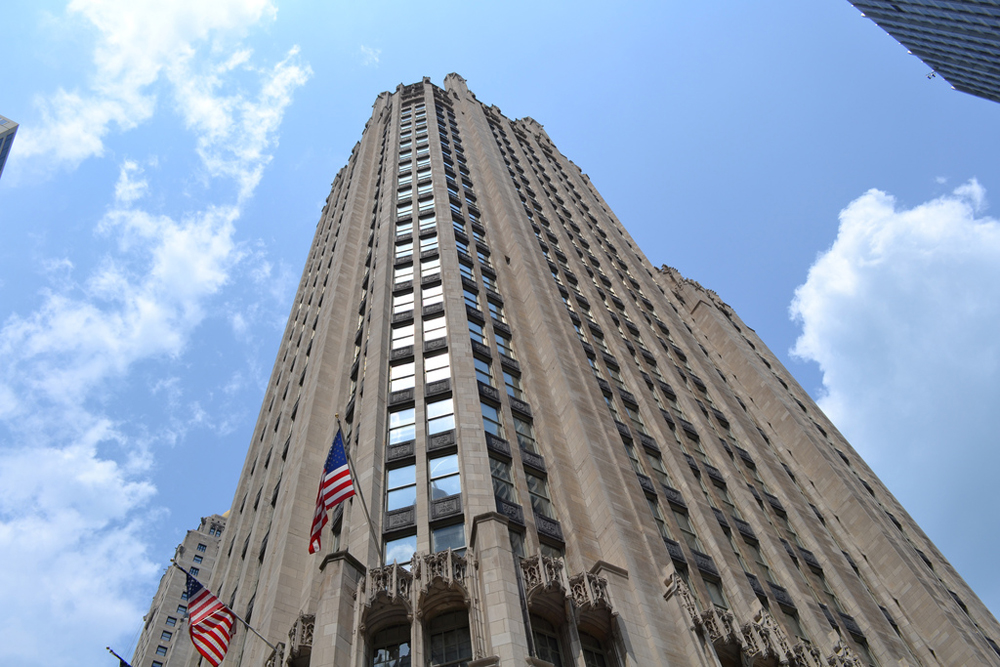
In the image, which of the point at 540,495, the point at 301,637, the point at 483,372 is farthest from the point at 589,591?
the point at 483,372

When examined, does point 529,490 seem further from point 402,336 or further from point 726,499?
point 726,499

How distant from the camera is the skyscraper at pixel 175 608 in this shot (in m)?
77.5

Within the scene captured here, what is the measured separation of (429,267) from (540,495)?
61.7 feet

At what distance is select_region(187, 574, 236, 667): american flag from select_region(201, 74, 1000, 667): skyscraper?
5.52ft

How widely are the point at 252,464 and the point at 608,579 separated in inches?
1302

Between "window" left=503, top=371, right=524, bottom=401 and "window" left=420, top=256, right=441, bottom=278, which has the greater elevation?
"window" left=420, top=256, right=441, bottom=278

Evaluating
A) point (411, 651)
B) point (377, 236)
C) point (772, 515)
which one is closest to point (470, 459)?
point (411, 651)

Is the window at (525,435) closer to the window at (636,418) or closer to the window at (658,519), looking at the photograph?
the window at (658,519)

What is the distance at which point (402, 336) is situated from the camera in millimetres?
37688

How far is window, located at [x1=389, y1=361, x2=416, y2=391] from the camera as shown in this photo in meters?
33.9

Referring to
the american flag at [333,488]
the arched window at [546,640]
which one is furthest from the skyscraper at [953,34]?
the american flag at [333,488]

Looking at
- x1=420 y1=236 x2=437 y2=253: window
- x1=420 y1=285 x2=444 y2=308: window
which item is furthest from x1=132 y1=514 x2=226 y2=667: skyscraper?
x1=420 y1=285 x2=444 y2=308: window

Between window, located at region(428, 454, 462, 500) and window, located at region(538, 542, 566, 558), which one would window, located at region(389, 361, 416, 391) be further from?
window, located at region(538, 542, 566, 558)

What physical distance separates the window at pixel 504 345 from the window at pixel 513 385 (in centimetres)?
163
